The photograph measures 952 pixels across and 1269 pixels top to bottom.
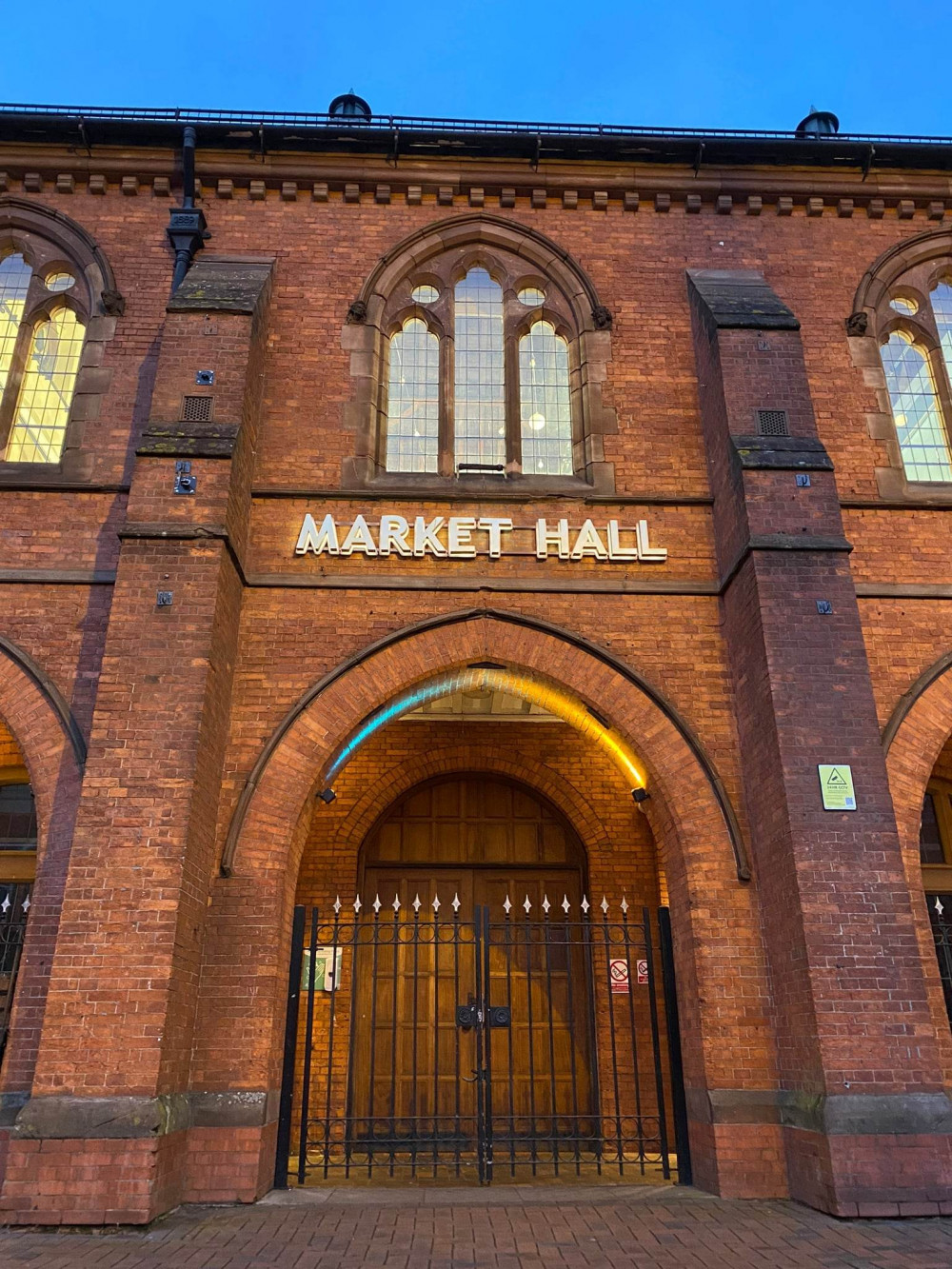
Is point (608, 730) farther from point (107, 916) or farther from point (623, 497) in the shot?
point (107, 916)

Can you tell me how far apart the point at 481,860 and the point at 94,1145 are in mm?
5760

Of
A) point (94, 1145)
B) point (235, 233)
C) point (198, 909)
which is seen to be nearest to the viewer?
point (94, 1145)

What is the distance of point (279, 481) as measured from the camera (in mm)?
9617

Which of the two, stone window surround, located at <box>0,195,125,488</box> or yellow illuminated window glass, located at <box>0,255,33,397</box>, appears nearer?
stone window surround, located at <box>0,195,125,488</box>

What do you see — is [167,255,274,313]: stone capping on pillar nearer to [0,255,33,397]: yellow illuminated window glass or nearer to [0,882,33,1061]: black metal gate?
[0,255,33,397]: yellow illuminated window glass

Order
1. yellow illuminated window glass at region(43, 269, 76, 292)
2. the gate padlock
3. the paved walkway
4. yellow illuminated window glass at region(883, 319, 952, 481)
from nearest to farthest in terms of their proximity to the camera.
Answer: the paved walkway < the gate padlock < yellow illuminated window glass at region(883, 319, 952, 481) < yellow illuminated window glass at region(43, 269, 76, 292)

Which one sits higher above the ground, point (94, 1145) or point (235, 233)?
point (235, 233)

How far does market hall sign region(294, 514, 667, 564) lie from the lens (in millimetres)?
9273

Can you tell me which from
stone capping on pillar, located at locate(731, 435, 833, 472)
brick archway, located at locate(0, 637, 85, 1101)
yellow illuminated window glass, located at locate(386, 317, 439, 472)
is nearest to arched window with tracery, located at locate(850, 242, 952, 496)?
stone capping on pillar, located at locate(731, 435, 833, 472)

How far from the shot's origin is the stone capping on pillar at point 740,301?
975 centimetres

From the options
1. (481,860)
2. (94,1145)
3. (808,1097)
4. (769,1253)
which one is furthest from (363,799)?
(769,1253)

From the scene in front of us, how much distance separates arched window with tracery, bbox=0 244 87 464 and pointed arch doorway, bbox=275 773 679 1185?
5997mm

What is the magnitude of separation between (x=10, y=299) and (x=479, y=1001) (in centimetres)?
955

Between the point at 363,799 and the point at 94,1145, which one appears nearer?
the point at 94,1145
